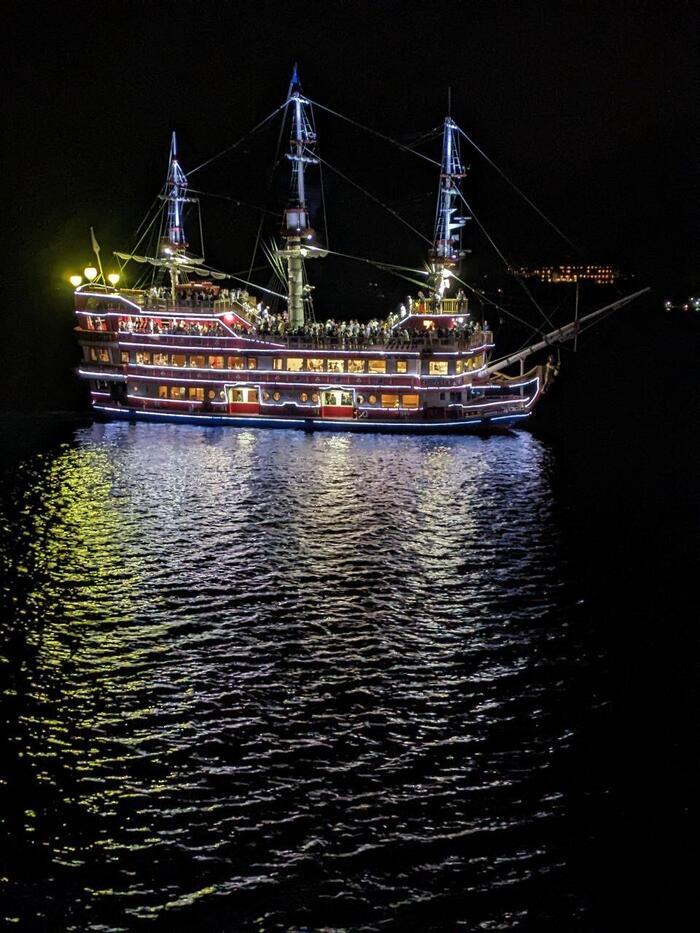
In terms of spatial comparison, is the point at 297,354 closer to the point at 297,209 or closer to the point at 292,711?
the point at 297,209

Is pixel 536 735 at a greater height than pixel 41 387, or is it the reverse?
pixel 41 387

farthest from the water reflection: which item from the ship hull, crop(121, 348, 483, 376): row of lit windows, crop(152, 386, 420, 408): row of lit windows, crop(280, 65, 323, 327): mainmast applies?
crop(280, 65, 323, 327): mainmast

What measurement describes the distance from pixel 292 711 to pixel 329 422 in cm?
4701

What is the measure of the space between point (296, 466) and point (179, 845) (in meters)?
39.3

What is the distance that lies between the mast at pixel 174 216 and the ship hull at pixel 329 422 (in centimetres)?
1202

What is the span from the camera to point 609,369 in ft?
406

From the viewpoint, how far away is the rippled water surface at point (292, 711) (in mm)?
21016

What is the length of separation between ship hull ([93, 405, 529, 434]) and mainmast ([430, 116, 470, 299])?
11981 millimetres

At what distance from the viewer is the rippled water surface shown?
2102 cm

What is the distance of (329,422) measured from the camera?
74375 millimetres

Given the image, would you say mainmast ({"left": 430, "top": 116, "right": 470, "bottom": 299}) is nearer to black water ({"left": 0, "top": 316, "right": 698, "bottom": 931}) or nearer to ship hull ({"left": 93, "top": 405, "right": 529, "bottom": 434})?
ship hull ({"left": 93, "top": 405, "right": 529, "bottom": 434})

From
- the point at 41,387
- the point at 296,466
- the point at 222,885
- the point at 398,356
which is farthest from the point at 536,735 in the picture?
the point at 41,387

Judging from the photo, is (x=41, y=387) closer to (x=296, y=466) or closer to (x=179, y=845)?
(x=296, y=466)

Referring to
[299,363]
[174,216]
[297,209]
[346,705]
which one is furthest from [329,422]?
[346,705]
